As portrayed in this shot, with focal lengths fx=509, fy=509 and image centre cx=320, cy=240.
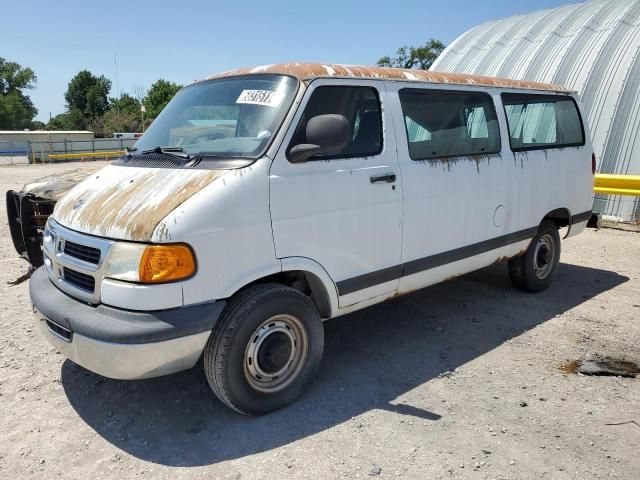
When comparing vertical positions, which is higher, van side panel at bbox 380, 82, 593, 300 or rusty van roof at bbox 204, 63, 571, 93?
rusty van roof at bbox 204, 63, 571, 93

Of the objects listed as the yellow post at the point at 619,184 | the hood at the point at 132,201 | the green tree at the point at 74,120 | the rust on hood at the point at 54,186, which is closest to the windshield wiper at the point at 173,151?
the hood at the point at 132,201

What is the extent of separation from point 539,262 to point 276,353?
3601mm

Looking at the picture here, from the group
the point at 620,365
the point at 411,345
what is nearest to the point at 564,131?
the point at 620,365

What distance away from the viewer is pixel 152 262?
268cm

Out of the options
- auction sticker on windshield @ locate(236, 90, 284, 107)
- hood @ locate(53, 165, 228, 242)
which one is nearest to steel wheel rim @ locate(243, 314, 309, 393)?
hood @ locate(53, 165, 228, 242)

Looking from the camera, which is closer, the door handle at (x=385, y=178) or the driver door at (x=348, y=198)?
the driver door at (x=348, y=198)

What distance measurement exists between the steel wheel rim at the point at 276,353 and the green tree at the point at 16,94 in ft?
242

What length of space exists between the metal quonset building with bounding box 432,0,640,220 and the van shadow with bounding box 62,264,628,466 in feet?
21.8

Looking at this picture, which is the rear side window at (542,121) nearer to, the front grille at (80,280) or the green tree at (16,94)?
the front grille at (80,280)

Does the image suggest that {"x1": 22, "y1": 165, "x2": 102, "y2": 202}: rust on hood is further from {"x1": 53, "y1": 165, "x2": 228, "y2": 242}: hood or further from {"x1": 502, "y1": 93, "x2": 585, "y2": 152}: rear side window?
{"x1": 502, "y1": 93, "x2": 585, "y2": 152}: rear side window

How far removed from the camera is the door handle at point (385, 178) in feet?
11.6

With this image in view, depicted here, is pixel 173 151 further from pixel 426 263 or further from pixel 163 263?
pixel 426 263

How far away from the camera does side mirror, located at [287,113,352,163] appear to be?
10.1ft

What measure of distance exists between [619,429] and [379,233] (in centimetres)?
193
